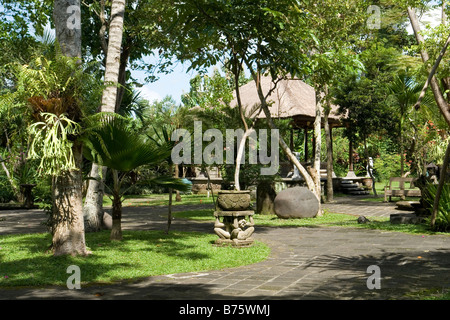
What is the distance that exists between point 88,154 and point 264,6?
457cm

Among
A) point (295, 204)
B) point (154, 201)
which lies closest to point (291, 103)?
point (154, 201)

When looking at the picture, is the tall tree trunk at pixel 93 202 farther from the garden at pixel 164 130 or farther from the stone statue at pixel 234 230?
the stone statue at pixel 234 230

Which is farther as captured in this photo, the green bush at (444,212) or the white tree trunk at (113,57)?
the green bush at (444,212)

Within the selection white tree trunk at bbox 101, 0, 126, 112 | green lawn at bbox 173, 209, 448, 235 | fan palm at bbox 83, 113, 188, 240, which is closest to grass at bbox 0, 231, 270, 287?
fan palm at bbox 83, 113, 188, 240

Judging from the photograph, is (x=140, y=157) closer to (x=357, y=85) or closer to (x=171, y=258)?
(x=171, y=258)

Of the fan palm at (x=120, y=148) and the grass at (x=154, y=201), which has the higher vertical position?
the fan palm at (x=120, y=148)

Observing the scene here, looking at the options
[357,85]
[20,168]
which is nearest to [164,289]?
[20,168]

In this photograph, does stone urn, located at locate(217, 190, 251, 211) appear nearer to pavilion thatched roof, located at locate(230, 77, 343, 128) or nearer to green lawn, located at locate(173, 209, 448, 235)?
green lawn, located at locate(173, 209, 448, 235)

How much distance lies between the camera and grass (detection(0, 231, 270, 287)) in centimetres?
659

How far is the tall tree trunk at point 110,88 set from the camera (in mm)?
10398

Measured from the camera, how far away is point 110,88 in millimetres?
10352

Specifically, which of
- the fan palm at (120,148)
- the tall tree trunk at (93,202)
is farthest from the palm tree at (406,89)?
the fan palm at (120,148)

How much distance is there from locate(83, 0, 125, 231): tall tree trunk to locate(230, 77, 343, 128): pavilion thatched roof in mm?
9797

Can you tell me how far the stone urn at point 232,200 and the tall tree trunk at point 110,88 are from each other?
242 centimetres
